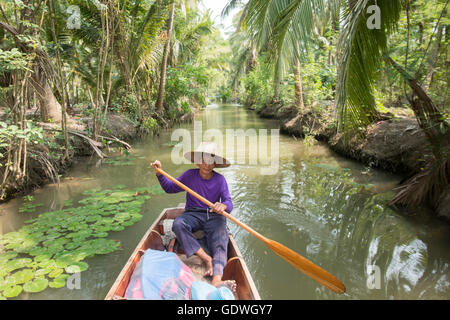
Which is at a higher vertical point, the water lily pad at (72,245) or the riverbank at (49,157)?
the riverbank at (49,157)

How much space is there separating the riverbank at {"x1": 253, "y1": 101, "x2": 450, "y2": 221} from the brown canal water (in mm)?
336

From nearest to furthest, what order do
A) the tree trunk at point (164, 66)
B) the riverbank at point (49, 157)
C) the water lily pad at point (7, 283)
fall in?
the water lily pad at point (7, 283) → the riverbank at point (49, 157) → the tree trunk at point (164, 66)

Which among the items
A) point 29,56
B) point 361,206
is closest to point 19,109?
point 29,56

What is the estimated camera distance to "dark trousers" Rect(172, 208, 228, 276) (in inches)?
107

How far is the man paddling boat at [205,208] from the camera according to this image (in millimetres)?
2781

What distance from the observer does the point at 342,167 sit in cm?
732

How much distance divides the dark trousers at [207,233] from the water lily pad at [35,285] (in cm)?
150

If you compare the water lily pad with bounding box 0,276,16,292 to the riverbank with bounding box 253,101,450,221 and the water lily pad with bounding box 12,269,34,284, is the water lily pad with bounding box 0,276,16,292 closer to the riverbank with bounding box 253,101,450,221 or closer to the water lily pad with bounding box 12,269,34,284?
the water lily pad with bounding box 12,269,34,284

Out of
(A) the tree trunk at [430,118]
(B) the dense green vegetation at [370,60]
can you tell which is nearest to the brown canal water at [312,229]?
(B) the dense green vegetation at [370,60]

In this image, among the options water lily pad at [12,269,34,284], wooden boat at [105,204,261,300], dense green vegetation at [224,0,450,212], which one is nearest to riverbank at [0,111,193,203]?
water lily pad at [12,269,34,284]

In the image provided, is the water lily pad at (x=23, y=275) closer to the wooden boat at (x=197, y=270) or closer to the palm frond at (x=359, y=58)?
the wooden boat at (x=197, y=270)

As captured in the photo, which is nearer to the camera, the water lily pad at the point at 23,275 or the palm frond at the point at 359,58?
the water lily pad at the point at 23,275
